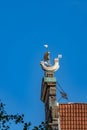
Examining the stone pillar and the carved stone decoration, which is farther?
the carved stone decoration

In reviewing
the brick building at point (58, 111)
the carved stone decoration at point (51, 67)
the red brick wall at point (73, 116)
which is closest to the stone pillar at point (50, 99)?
the brick building at point (58, 111)

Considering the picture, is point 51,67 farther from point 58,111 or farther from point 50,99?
point 58,111

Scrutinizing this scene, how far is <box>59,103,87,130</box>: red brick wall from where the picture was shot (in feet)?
144

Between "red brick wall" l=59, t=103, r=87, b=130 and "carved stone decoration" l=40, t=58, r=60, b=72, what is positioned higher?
"carved stone decoration" l=40, t=58, r=60, b=72

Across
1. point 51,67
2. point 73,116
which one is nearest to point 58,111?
point 73,116

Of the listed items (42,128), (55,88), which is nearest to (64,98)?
(55,88)

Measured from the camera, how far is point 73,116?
44.8 meters

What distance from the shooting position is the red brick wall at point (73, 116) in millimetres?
43906

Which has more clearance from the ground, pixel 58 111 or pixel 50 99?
pixel 50 99

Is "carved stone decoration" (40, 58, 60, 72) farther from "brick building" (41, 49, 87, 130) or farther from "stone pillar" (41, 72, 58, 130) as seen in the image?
"stone pillar" (41, 72, 58, 130)

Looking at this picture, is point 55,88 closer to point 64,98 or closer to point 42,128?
point 64,98

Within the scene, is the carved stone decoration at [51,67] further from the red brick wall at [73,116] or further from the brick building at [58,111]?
the red brick wall at [73,116]

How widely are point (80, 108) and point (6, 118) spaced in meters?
13.2

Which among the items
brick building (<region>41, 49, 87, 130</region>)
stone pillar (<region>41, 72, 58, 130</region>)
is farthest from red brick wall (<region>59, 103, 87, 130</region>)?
stone pillar (<region>41, 72, 58, 130</region>)
